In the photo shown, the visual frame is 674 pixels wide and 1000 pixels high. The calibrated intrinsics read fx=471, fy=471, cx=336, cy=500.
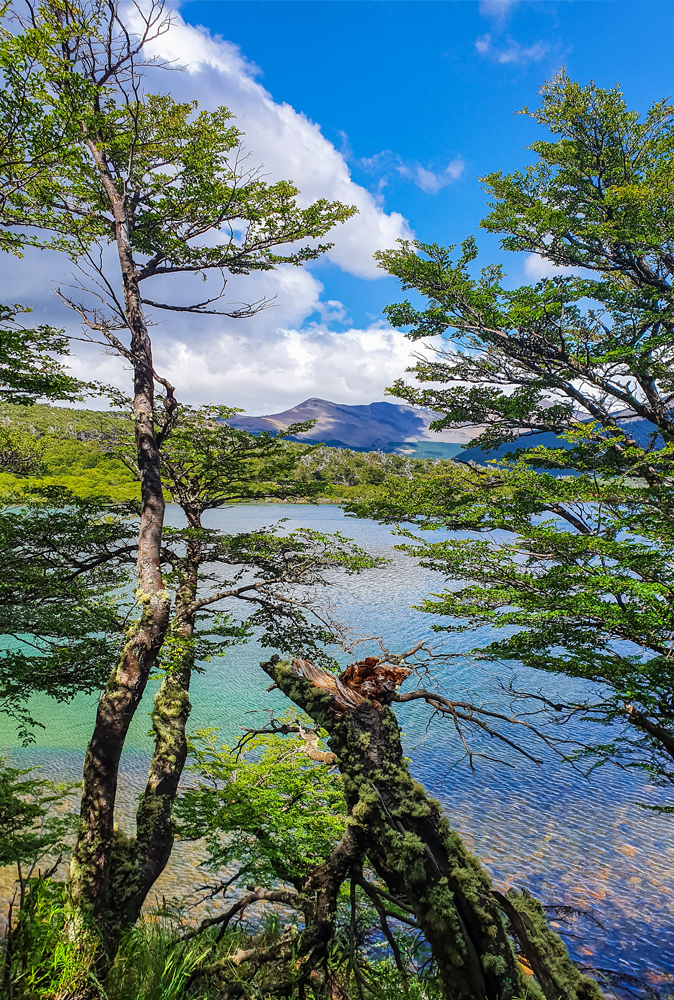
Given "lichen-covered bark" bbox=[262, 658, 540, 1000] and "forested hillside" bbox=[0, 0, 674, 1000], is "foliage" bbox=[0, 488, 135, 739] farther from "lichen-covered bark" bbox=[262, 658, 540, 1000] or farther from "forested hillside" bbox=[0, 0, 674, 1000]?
"lichen-covered bark" bbox=[262, 658, 540, 1000]

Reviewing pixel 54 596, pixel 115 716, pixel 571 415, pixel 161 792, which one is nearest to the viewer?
pixel 115 716

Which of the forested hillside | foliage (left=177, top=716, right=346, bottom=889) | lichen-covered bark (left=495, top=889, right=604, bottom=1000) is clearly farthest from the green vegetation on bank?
lichen-covered bark (left=495, top=889, right=604, bottom=1000)

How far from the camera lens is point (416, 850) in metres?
2.60

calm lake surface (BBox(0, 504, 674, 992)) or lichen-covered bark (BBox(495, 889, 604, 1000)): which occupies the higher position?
Result: lichen-covered bark (BBox(495, 889, 604, 1000))

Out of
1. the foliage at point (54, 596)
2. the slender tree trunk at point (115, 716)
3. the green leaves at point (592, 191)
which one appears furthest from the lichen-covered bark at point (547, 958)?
the green leaves at point (592, 191)

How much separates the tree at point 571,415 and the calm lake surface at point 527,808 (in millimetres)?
2240

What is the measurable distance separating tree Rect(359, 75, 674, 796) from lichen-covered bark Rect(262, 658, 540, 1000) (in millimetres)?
4680

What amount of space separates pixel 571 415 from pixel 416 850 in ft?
34.5

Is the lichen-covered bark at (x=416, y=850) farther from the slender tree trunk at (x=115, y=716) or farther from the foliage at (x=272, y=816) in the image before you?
the slender tree trunk at (x=115, y=716)

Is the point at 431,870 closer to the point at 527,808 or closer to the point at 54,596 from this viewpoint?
the point at 54,596

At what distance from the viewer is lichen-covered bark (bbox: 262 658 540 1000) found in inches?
98.9

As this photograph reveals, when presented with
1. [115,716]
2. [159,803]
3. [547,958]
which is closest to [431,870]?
[547,958]

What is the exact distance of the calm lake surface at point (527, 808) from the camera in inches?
343

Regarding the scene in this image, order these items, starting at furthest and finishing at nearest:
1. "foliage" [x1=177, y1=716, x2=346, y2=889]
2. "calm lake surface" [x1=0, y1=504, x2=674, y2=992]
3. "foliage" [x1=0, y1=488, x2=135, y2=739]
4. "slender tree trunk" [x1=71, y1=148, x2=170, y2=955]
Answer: "calm lake surface" [x1=0, y1=504, x2=674, y2=992] → "foliage" [x1=0, y1=488, x2=135, y2=739] → "foliage" [x1=177, y1=716, x2=346, y2=889] → "slender tree trunk" [x1=71, y1=148, x2=170, y2=955]
